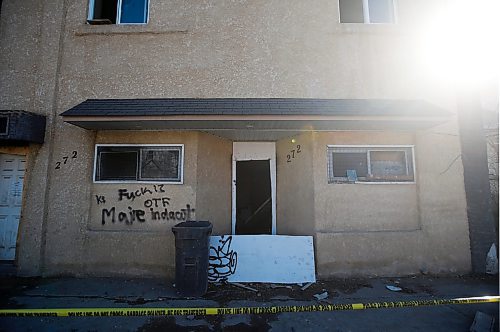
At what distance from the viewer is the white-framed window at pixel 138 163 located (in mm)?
5801

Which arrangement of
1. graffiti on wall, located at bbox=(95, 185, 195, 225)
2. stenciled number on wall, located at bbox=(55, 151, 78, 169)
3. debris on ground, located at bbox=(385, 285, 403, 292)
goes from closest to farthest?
debris on ground, located at bbox=(385, 285, 403, 292), graffiti on wall, located at bbox=(95, 185, 195, 225), stenciled number on wall, located at bbox=(55, 151, 78, 169)

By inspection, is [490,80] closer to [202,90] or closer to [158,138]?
[202,90]

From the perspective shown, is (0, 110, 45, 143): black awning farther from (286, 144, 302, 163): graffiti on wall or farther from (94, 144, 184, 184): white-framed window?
(286, 144, 302, 163): graffiti on wall

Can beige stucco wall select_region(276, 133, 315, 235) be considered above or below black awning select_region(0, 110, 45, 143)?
below

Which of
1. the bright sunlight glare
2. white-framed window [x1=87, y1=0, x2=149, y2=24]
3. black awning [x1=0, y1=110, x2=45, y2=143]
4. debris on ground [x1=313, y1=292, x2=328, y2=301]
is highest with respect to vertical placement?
white-framed window [x1=87, y1=0, x2=149, y2=24]

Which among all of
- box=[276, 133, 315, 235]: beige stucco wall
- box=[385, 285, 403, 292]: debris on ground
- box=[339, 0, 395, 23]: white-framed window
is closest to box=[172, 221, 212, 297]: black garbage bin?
box=[276, 133, 315, 235]: beige stucco wall

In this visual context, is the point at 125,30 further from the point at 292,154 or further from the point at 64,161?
the point at 292,154

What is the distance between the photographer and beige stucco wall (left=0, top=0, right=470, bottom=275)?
556 centimetres

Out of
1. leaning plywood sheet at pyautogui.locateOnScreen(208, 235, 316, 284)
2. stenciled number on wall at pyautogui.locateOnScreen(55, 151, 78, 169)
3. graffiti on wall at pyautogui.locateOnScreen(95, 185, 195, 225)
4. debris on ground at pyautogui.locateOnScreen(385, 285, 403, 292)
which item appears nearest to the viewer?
debris on ground at pyautogui.locateOnScreen(385, 285, 403, 292)

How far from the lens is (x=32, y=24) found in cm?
625

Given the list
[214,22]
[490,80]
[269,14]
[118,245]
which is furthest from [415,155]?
[118,245]

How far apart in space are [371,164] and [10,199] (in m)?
8.10

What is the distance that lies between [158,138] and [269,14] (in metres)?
3.82

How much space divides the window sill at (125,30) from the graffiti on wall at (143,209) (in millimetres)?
3539
